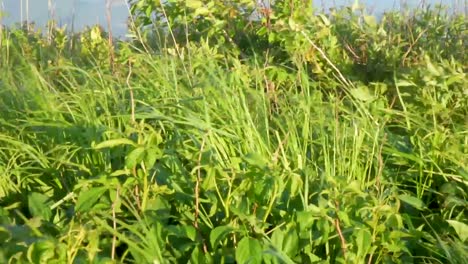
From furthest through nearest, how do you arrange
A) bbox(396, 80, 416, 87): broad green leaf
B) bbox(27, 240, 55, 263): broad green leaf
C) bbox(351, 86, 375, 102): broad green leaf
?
bbox(396, 80, 416, 87): broad green leaf < bbox(351, 86, 375, 102): broad green leaf < bbox(27, 240, 55, 263): broad green leaf

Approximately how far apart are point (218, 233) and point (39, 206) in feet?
2.19

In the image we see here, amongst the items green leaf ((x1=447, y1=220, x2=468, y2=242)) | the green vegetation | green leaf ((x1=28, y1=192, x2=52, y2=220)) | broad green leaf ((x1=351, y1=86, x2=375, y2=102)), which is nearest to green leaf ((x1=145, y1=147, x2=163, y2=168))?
the green vegetation

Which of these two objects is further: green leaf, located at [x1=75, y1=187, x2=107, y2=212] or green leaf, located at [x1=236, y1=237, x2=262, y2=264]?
green leaf, located at [x1=75, y1=187, x2=107, y2=212]

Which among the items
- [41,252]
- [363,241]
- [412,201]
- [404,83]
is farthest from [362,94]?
[41,252]

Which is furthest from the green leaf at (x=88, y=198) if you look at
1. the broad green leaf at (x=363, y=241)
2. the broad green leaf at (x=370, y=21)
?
the broad green leaf at (x=370, y=21)

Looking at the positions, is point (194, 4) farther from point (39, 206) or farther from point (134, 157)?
point (134, 157)

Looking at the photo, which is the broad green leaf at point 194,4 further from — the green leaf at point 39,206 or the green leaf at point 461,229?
the green leaf at point 461,229

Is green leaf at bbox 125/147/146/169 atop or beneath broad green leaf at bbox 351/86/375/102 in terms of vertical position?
beneath

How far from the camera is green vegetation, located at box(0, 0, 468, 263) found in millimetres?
2389

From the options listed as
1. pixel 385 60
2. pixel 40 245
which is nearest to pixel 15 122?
pixel 40 245

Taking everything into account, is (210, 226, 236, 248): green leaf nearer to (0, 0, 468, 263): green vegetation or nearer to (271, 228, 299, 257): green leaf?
(0, 0, 468, 263): green vegetation

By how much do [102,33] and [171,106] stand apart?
3.19 meters

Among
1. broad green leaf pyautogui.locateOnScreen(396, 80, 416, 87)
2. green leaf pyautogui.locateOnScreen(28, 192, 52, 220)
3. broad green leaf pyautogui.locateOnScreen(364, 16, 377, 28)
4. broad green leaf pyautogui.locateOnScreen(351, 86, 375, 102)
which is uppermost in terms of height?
broad green leaf pyautogui.locateOnScreen(364, 16, 377, 28)

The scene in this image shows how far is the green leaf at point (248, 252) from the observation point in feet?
7.24
